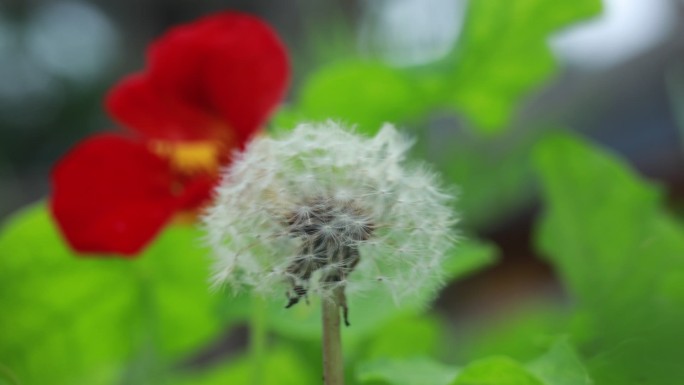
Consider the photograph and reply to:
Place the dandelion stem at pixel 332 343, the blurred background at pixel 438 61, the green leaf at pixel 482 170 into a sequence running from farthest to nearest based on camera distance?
the blurred background at pixel 438 61
the green leaf at pixel 482 170
the dandelion stem at pixel 332 343

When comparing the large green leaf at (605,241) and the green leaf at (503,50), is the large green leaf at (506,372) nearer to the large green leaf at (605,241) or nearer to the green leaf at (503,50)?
the large green leaf at (605,241)

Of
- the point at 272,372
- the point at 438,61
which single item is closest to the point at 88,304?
the point at 272,372

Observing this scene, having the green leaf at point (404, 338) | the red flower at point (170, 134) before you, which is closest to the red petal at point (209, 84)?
the red flower at point (170, 134)

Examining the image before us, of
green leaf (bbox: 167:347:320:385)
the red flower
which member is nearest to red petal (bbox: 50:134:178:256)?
the red flower

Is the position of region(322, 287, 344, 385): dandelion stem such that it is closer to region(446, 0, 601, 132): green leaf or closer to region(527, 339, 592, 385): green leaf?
region(527, 339, 592, 385): green leaf

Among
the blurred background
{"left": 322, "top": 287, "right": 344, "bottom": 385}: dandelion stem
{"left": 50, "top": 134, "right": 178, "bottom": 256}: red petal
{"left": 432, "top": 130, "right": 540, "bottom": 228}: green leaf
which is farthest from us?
the blurred background

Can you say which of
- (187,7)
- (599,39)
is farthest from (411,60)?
(187,7)
